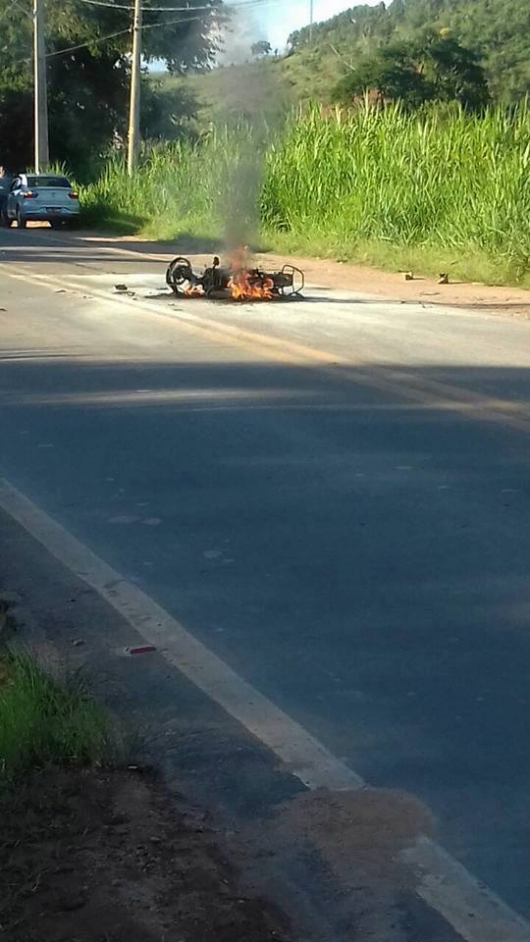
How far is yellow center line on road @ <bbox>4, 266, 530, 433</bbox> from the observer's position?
10.5 metres

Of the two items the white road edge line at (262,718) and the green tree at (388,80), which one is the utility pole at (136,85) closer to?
the green tree at (388,80)

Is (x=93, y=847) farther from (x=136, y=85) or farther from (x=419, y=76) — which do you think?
(x=419, y=76)

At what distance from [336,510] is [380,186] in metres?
22.2

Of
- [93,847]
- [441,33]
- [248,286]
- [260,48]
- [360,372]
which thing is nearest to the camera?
[93,847]

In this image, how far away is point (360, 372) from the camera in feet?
40.5

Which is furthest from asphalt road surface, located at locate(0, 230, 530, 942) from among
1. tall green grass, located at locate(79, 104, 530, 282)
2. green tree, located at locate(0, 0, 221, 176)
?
green tree, located at locate(0, 0, 221, 176)

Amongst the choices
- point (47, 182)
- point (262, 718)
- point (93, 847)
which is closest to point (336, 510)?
point (262, 718)

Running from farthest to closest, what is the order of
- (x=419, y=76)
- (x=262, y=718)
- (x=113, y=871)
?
(x=419, y=76)
(x=262, y=718)
(x=113, y=871)

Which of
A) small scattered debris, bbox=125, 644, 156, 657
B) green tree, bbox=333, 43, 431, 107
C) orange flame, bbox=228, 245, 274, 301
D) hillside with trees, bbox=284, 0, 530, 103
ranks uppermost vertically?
hillside with trees, bbox=284, 0, 530, 103

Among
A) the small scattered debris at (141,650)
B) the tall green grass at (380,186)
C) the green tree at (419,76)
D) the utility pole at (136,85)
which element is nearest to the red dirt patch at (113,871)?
the small scattered debris at (141,650)

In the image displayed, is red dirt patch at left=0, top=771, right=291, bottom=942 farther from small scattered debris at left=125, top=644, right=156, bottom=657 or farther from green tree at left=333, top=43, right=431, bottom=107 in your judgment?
green tree at left=333, top=43, right=431, bottom=107

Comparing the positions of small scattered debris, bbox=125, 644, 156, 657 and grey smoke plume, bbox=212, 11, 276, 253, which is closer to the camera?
small scattered debris, bbox=125, 644, 156, 657

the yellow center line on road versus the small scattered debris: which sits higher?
the yellow center line on road

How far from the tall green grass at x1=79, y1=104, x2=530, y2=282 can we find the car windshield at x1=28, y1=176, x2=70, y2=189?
200 inches
